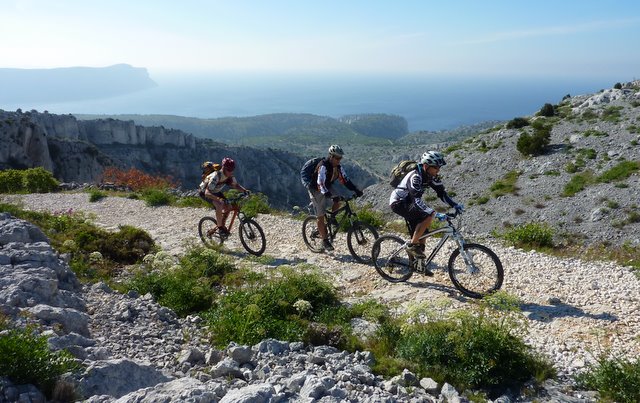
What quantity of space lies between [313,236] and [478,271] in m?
4.74

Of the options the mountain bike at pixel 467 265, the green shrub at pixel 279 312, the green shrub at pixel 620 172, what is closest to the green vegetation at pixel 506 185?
the green shrub at pixel 620 172

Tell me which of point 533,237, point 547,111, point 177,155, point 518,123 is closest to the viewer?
point 533,237

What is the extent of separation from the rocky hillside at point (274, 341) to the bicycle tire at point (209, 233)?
1.71 meters

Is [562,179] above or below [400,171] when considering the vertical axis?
below

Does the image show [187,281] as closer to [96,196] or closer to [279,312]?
[279,312]

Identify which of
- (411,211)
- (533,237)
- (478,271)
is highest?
(411,211)

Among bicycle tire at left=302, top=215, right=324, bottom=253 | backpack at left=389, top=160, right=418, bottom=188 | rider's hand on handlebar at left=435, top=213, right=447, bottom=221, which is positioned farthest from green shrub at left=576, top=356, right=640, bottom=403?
bicycle tire at left=302, top=215, right=324, bottom=253

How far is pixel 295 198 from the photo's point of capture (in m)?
102

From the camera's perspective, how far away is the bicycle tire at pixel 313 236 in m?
11.5

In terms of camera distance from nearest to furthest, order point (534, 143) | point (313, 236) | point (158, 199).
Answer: point (313, 236) → point (158, 199) → point (534, 143)

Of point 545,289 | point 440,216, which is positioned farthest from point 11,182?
point 545,289

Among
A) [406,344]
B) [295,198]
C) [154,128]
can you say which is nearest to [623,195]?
[406,344]

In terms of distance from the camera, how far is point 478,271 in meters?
7.94

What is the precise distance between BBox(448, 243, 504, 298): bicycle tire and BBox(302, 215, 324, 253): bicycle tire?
13.8 ft
